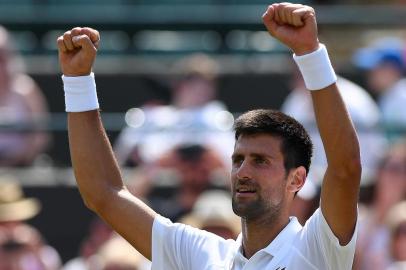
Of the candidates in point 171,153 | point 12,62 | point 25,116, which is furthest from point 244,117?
point 12,62

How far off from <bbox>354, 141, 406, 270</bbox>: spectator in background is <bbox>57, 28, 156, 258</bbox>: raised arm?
3549 millimetres

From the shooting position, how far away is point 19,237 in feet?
26.5

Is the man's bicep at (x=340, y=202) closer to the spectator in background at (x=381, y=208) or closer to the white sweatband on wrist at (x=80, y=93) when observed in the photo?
the white sweatband on wrist at (x=80, y=93)

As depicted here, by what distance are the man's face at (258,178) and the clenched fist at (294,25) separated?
375 millimetres

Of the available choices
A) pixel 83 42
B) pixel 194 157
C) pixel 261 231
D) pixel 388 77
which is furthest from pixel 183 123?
pixel 261 231

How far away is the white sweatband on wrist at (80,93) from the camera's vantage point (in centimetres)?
475

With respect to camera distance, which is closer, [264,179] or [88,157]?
[264,179]

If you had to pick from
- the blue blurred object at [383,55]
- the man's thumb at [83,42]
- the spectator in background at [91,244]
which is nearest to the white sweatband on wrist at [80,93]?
the man's thumb at [83,42]

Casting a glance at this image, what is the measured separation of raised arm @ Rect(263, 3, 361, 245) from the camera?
4.13m

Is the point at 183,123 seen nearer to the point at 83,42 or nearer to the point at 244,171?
Result: the point at 83,42

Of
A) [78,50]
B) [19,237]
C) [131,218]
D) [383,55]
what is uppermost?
[78,50]

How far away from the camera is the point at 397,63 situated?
32.1 feet

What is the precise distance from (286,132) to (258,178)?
0.19 m

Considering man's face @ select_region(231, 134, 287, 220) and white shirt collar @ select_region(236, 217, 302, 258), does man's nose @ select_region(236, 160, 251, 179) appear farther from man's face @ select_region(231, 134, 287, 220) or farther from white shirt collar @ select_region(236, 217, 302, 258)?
white shirt collar @ select_region(236, 217, 302, 258)
